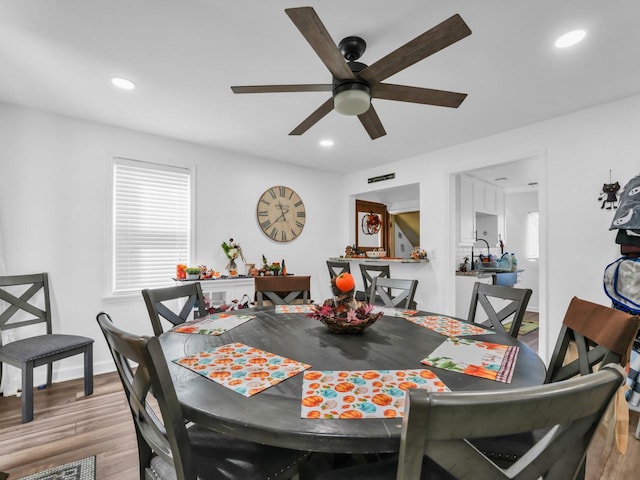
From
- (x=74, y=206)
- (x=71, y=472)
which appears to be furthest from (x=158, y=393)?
(x=74, y=206)

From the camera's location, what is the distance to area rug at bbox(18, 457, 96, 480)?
1.64m

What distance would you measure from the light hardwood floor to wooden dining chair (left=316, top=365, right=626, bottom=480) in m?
1.73

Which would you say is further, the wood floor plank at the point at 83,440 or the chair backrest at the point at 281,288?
the chair backrest at the point at 281,288

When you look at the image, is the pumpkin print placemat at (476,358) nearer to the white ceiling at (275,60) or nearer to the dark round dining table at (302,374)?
the dark round dining table at (302,374)

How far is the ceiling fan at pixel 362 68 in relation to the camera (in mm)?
1196

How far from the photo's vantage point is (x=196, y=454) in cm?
107

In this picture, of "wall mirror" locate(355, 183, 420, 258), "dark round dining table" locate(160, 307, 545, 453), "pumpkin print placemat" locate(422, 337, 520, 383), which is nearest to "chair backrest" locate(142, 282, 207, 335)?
"dark round dining table" locate(160, 307, 545, 453)

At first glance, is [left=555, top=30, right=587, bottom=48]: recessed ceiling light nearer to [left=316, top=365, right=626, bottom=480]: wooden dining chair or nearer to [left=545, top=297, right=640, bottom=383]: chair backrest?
[left=545, top=297, right=640, bottom=383]: chair backrest

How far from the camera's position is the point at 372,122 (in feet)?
6.48

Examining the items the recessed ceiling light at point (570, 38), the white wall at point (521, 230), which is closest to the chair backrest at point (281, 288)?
the recessed ceiling light at point (570, 38)

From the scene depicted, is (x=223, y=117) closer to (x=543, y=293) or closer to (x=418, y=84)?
(x=418, y=84)

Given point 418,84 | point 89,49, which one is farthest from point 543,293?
point 89,49

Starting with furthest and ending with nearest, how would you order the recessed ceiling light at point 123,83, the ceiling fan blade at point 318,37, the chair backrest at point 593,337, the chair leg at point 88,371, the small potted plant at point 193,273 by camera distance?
the small potted plant at point 193,273
the chair leg at point 88,371
the recessed ceiling light at point 123,83
the ceiling fan blade at point 318,37
the chair backrest at point 593,337

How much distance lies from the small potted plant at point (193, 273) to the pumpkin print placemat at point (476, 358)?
9.34ft
